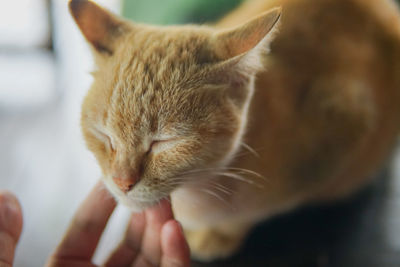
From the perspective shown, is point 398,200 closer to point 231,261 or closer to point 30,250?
point 231,261

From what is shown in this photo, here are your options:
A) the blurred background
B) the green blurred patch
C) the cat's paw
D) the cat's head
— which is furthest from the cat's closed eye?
the green blurred patch

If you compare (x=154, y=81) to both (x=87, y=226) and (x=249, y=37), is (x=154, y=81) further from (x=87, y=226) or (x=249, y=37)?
(x=87, y=226)

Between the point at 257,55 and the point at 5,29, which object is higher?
the point at 5,29

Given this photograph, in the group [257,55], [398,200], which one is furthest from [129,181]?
[398,200]

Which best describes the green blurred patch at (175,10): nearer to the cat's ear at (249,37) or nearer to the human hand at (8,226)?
the cat's ear at (249,37)

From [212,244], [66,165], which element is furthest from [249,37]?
[66,165]

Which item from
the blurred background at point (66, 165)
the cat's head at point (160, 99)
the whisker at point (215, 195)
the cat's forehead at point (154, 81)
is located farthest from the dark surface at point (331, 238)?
the cat's forehead at point (154, 81)
